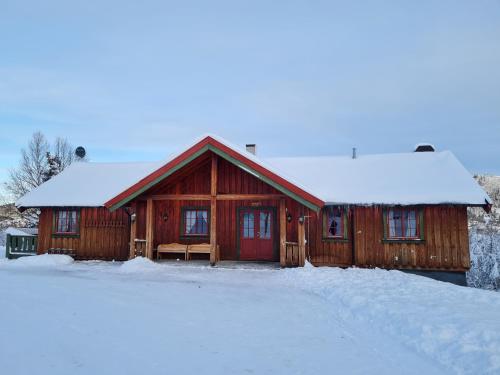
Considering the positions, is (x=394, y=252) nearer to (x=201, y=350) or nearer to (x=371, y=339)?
(x=371, y=339)

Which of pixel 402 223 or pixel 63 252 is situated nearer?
pixel 402 223

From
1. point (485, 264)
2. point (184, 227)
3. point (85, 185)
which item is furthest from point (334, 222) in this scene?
point (85, 185)

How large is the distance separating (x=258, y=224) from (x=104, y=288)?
7.03 meters

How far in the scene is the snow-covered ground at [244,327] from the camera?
4414 mm

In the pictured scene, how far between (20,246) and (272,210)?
11.5 meters

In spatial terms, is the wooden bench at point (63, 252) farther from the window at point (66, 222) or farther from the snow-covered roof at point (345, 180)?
the snow-covered roof at point (345, 180)

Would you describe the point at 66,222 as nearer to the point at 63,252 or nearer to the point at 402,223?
the point at 63,252

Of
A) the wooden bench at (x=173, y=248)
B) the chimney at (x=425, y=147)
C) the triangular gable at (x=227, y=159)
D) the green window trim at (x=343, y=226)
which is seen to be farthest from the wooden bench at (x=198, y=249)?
the chimney at (x=425, y=147)

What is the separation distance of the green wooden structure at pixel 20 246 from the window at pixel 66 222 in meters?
1.32

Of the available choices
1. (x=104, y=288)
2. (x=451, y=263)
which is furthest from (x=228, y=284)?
(x=451, y=263)

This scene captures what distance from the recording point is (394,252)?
13.2 meters

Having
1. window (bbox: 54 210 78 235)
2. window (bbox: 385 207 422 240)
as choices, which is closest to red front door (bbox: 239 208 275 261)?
window (bbox: 385 207 422 240)

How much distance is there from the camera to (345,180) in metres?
14.7

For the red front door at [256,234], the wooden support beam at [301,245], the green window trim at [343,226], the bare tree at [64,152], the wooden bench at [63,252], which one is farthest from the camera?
the bare tree at [64,152]
